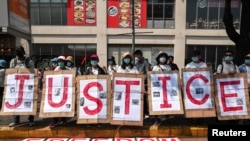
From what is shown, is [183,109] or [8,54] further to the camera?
[8,54]

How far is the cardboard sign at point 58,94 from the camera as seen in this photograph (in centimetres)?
667

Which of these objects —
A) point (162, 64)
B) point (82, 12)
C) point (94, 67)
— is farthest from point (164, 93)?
point (82, 12)

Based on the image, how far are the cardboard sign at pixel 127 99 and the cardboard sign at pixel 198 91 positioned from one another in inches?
39.4

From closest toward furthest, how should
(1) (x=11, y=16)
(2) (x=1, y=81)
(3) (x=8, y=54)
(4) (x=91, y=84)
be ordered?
(4) (x=91, y=84) < (2) (x=1, y=81) < (1) (x=11, y=16) < (3) (x=8, y=54)

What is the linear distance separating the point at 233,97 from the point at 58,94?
3.85 metres

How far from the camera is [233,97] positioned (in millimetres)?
6742

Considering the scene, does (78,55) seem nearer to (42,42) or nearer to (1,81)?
(42,42)

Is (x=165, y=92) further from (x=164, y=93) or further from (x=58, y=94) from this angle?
(x=58, y=94)

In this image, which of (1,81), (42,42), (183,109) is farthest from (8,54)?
(183,109)

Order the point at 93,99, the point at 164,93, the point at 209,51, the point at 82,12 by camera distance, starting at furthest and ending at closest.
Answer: the point at 209,51
the point at 82,12
the point at 164,93
the point at 93,99

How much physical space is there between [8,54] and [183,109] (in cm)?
2397

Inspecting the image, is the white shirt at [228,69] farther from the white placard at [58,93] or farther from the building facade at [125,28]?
the building facade at [125,28]

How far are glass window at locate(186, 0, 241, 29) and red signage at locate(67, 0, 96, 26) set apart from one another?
895 centimetres

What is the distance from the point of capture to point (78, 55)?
2911 cm
